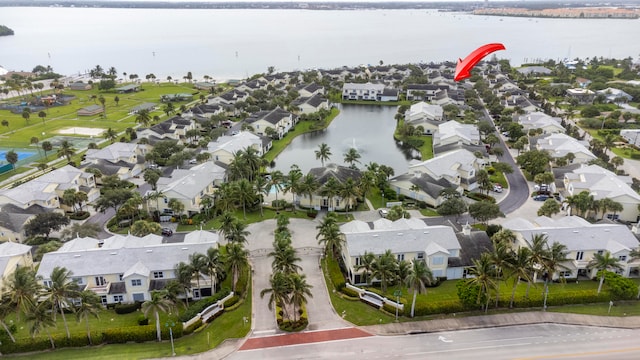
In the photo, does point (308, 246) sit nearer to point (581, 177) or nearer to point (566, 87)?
point (581, 177)

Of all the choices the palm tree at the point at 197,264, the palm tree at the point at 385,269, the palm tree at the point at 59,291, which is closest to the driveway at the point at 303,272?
the palm tree at the point at 385,269

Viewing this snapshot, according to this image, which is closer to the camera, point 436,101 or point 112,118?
point 112,118

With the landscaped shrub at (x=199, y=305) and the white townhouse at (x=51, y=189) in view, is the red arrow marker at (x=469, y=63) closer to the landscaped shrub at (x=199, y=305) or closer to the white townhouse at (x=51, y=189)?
the landscaped shrub at (x=199, y=305)

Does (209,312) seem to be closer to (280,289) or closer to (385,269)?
(280,289)

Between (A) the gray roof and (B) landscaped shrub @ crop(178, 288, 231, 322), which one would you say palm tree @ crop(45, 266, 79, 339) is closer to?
(B) landscaped shrub @ crop(178, 288, 231, 322)

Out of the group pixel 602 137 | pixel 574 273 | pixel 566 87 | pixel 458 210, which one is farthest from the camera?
pixel 566 87

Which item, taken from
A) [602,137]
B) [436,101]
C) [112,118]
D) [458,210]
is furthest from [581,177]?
[112,118]

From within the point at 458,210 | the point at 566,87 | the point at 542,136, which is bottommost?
the point at 458,210

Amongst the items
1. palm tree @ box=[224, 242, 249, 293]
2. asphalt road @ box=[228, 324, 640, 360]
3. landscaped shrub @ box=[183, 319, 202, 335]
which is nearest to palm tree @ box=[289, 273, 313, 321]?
asphalt road @ box=[228, 324, 640, 360]
